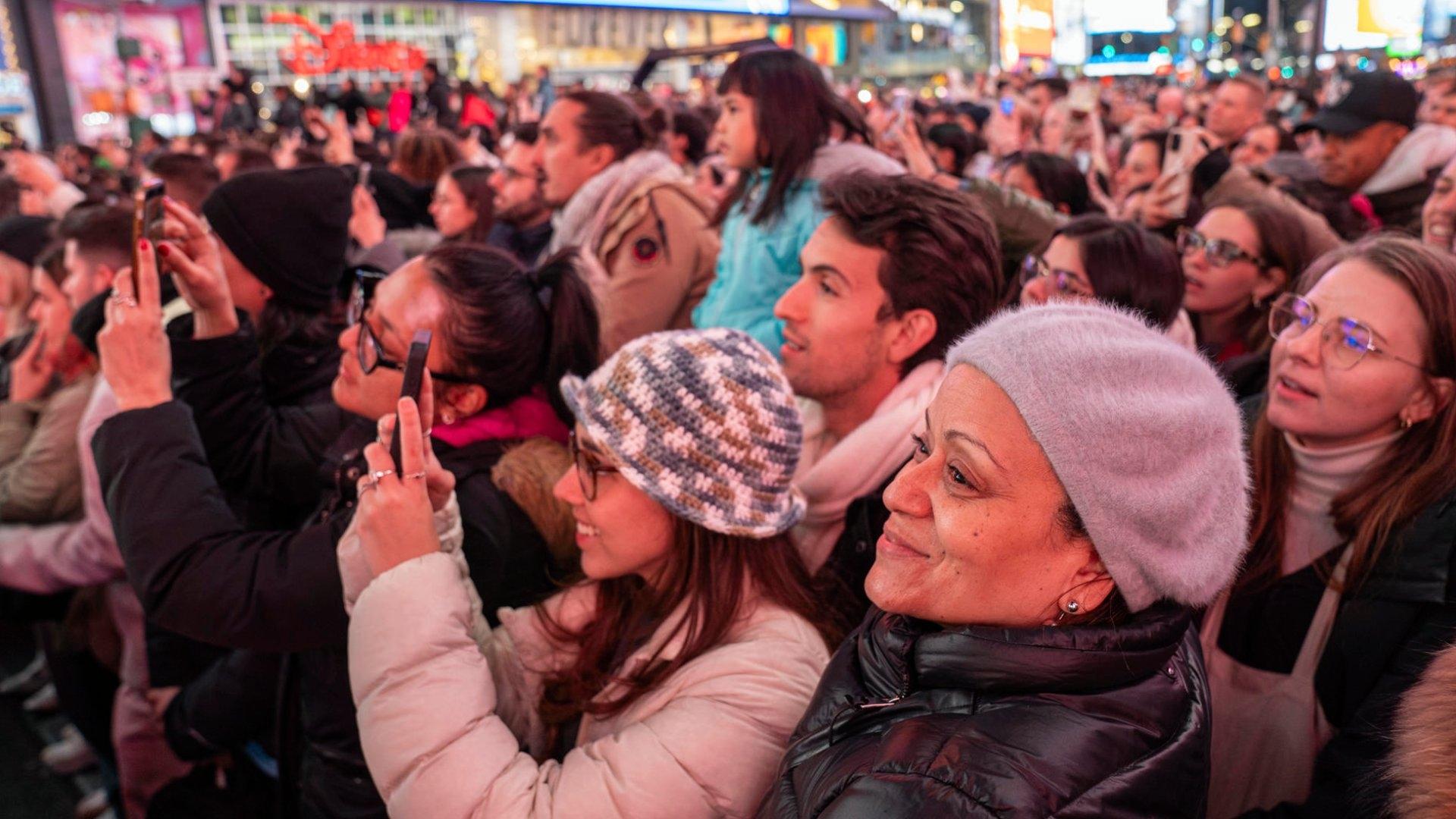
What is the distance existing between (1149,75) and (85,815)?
29200 millimetres

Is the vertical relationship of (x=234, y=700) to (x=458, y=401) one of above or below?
below

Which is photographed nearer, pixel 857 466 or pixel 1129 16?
pixel 857 466

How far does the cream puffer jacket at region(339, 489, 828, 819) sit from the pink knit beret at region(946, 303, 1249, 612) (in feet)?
1.77

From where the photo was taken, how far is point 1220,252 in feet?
9.54

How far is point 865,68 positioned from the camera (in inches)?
1271

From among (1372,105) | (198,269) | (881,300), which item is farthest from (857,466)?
(1372,105)

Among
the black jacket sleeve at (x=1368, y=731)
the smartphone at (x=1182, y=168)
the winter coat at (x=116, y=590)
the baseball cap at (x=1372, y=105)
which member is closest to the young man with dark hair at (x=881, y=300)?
the black jacket sleeve at (x=1368, y=731)

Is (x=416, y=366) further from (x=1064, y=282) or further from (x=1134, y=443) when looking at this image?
(x=1064, y=282)

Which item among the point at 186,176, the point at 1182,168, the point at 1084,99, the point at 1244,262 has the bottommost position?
the point at 1244,262

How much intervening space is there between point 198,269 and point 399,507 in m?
1.01

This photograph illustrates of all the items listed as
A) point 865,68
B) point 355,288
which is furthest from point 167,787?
point 865,68

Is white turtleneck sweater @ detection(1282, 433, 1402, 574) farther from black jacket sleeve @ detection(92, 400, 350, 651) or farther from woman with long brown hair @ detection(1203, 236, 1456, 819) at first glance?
black jacket sleeve @ detection(92, 400, 350, 651)

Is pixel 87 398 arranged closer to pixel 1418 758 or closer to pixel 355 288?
pixel 355 288

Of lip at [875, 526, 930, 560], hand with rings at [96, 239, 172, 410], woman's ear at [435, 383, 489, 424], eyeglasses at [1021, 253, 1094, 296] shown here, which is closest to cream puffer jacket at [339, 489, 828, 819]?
lip at [875, 526, 930, 560]
